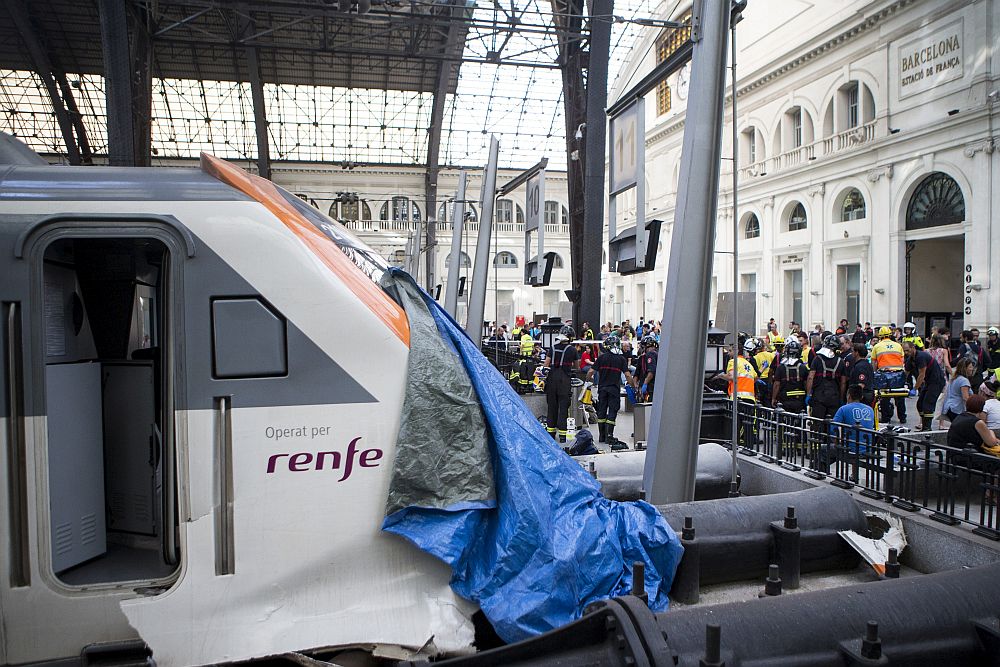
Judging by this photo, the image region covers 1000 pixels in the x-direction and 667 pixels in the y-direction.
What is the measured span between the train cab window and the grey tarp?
3.65 feet

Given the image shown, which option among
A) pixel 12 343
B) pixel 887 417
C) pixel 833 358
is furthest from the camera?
pixel 887 417

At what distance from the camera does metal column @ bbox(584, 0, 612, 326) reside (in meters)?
18.4

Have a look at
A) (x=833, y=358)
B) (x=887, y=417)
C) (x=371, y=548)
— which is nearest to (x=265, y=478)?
(x=371, y=548)

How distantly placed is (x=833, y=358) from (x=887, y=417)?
415 centimetres

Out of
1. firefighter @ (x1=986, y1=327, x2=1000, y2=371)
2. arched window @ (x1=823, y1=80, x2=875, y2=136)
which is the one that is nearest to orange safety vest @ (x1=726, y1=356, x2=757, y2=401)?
firefighter @ (x1=986, y1=327, x2=1000, y2=371)

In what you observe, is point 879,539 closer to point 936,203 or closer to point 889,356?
point 889,356

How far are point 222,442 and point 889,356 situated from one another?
1457 cm

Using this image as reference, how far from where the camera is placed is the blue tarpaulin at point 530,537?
318 cm

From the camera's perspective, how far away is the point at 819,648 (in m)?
2.76

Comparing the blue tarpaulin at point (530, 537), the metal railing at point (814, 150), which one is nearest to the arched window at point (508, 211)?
the metal railing at point (814, 150)

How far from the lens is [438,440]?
10.8 feet

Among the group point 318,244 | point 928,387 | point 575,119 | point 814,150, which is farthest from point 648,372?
point 814,150

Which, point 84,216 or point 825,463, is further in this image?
point 825,463

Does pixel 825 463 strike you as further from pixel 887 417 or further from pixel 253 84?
pixel 253 84
